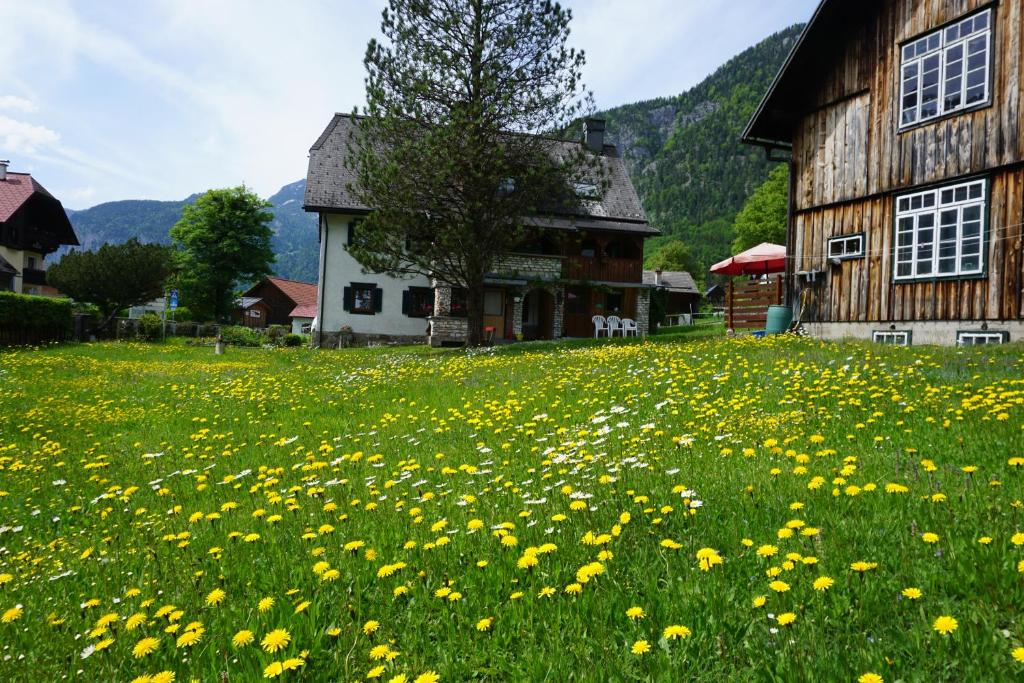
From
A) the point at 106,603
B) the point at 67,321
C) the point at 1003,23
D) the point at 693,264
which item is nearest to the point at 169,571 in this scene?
the point at 106,603

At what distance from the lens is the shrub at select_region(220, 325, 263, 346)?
3375 cm

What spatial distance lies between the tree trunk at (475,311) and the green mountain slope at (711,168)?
103170 millimetres

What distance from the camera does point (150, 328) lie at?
1266 inches

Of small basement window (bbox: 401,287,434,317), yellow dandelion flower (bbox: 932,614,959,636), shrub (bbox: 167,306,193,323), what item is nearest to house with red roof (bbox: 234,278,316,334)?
shrub (bbox: 167,306,193,323)

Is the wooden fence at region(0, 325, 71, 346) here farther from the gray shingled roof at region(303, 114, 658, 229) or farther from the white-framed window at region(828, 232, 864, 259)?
the white-framed window at region(828, 232, 864, 259)

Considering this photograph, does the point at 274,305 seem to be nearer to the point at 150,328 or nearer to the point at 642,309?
the point at 150,328

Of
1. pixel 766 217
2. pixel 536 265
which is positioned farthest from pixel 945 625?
pixel 766 217

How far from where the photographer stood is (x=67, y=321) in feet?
88.1

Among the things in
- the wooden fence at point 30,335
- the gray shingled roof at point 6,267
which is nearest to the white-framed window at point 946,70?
the wooden fence at point 30,335

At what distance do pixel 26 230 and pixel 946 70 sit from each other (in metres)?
58.4

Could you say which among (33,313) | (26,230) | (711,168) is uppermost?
(711,168)

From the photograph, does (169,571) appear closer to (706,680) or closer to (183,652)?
(183,652)

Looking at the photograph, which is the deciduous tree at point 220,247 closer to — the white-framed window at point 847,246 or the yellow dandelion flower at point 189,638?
the white-framed window at point 847,246

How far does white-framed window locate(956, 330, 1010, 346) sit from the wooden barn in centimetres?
2
